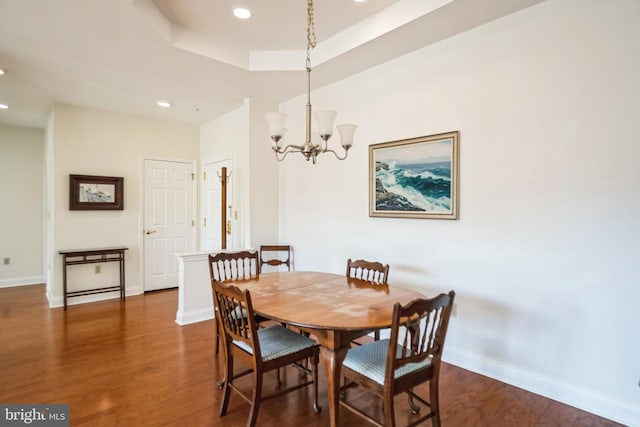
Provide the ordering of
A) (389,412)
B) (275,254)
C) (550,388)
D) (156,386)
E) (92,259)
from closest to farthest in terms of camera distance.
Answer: (389,412)
(550,388)
(156,386)
(275,254)
(92,259)

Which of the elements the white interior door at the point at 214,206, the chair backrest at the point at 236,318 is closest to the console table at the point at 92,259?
the white interior door at the point at 214,206

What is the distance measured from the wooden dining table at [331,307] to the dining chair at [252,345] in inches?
4.9

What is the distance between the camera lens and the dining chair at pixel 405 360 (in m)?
1.63

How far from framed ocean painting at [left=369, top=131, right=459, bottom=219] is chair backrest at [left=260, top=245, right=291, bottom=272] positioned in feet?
4.42

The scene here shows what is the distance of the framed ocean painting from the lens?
2.84 m

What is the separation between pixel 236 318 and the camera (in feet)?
6.77

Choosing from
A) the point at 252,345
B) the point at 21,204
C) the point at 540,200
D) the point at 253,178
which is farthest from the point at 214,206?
the point at 540,200

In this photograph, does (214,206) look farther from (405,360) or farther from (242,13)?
(405,360)

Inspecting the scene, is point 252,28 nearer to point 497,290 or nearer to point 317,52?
point 317,52

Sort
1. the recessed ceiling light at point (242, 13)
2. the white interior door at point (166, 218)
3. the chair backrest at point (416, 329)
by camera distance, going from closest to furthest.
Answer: the chair backrest at point (416, 329)
the recessed ceiling light at point (242, 13)
the white interior door at point (166, 218)

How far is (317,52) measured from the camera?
3344 mm

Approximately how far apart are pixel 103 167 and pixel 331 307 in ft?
14.7

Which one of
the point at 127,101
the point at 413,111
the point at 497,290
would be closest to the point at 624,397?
the point at 497,290

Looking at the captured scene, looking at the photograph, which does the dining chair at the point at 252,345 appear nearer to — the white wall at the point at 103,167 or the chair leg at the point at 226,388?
the chair leg at the point at 226,388
